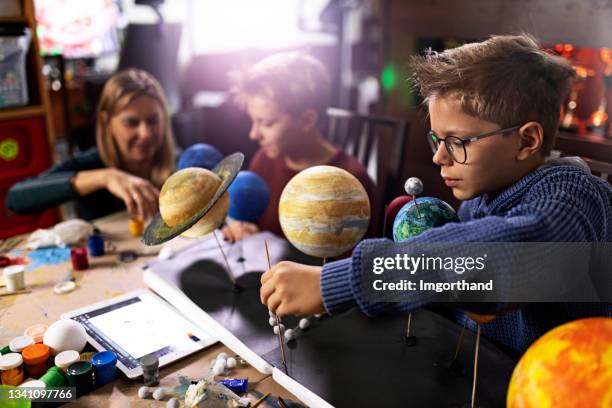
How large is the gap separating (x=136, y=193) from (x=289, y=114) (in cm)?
55

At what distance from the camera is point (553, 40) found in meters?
2.19

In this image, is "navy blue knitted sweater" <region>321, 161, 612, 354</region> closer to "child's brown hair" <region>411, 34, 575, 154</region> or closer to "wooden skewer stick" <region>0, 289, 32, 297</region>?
"child's brown hair" <region>411, 34, 575, 154</region>

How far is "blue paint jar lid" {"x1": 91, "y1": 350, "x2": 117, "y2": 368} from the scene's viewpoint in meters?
0.92

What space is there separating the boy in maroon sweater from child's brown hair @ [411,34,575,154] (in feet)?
2.65

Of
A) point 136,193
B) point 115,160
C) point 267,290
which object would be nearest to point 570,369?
point 267,290

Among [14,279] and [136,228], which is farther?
[136,228]

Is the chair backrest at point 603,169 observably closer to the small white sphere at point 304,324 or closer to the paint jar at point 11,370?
the small white sphere at point 304,324

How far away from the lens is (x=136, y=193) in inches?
62.9

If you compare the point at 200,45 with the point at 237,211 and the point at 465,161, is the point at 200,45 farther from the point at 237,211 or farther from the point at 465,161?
the point at 465,161

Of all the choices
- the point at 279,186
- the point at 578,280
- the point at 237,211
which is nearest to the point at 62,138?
the point at 279,186

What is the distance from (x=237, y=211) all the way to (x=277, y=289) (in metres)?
0.57

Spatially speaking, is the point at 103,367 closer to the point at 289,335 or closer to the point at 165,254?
the point at 289,335

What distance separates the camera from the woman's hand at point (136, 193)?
5.24ft

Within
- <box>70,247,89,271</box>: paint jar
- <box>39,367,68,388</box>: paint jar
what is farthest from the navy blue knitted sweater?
<box>70,247,89,271</box>: paint jar
